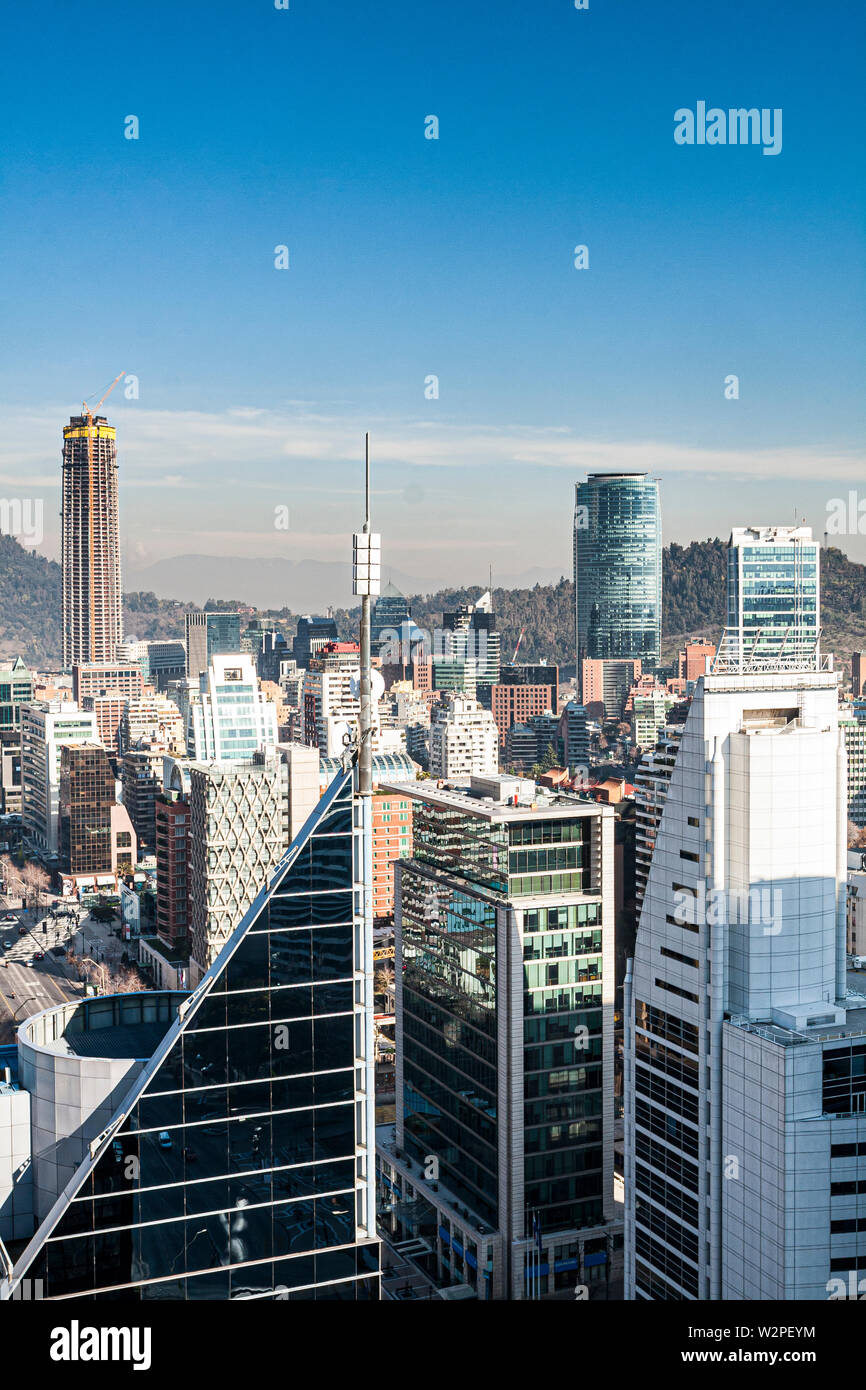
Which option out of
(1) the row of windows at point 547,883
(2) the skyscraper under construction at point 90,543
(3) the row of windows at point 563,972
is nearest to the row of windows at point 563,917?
(1) the row of windows at point 547,883

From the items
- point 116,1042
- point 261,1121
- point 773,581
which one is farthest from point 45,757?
point 261,1121

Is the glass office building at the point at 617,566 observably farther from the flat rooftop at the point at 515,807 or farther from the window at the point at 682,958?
the window at the point at 682,958

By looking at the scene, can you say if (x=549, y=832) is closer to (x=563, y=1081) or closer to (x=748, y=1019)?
(x=563, y=1081)

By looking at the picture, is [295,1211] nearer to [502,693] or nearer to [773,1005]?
[773,1005]

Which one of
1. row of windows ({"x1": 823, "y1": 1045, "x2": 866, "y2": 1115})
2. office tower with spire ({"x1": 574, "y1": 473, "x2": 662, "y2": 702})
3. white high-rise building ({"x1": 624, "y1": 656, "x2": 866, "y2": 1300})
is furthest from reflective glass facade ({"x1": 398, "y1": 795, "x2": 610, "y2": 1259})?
office tower with spire ({"x1": 574, "y1": 473, "x2": 662, "y2": 702})

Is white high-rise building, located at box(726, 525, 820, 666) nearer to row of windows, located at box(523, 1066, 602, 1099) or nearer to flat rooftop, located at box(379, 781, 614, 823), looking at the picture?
flat rooftop, located at box(379, 781, 614, 823)
